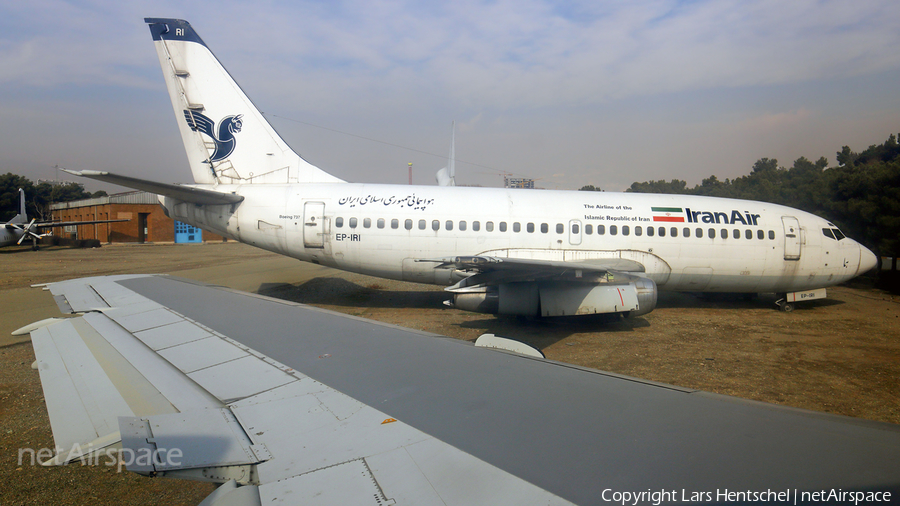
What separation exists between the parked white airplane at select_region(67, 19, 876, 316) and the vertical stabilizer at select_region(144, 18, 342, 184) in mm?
29

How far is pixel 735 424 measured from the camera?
1.81 metres

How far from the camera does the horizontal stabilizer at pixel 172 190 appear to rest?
6.44 meters

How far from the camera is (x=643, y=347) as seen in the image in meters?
→ 7.90

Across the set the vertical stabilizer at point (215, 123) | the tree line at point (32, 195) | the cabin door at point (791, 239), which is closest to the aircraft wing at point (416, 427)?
the vertical stabilizer at point (215, 123)

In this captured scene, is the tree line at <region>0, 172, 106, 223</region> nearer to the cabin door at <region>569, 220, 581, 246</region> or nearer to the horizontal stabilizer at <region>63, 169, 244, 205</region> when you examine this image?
the horizontal stabilizer at <region>63, 169, 244, 205</region>

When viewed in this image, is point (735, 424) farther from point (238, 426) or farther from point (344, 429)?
point (238, 426)

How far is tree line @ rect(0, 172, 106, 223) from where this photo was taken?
129 ft

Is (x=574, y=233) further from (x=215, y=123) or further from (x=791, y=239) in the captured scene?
(x=215, y=123)

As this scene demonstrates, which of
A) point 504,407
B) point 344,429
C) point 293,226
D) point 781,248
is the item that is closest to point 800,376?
point 781,248

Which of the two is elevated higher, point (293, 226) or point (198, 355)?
point (293, 226)

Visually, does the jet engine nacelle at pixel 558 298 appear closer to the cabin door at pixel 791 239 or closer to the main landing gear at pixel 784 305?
the cabin door at pixel 791 239

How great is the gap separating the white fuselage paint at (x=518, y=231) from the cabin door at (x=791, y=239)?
1.1 inches

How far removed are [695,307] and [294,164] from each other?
12427 millimetres

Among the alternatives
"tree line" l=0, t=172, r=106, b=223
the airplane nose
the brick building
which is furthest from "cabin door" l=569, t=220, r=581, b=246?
"tree line" l=0, t=172, r=106, b=223
